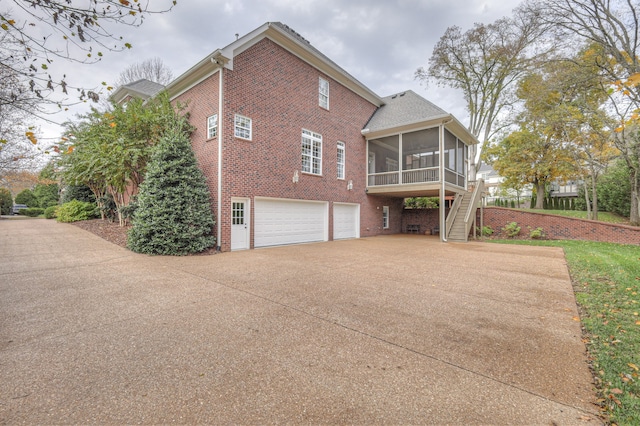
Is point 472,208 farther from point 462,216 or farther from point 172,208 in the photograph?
point 172,208

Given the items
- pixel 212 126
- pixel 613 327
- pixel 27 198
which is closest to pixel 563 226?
pixel 613 327

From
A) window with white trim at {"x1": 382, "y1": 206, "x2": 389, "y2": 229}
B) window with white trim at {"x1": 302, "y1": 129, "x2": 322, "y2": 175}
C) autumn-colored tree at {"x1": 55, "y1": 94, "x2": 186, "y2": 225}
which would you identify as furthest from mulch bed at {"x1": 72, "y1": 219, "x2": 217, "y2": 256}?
window with white trim at {"x1": 382, "y1": 206, "x2": 389, "y2": 229}

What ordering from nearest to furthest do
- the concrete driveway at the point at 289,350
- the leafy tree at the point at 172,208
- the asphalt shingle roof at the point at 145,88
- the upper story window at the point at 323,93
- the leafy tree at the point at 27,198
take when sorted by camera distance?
the concrete driveway at the point at 289,350 < the leafy tree at the point at 172,208 < the upper story window at the point at 323,93 < the asphalt shingle roof at the point at 145,88 < the leafy tree at the point at 27,198

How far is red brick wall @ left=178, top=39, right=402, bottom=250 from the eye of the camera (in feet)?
30.2

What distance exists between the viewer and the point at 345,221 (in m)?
14.1

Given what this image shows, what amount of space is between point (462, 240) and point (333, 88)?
373 inches

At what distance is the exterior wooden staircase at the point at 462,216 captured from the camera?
1270cm

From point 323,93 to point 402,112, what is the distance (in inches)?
176

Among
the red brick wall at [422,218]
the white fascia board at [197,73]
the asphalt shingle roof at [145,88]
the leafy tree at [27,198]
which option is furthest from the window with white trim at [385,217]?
the leafy tree at [27,198]

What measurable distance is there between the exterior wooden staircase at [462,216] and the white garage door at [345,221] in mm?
4518

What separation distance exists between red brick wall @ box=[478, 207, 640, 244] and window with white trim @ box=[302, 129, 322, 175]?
32.4 ft

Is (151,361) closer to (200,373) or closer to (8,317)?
(200,373)

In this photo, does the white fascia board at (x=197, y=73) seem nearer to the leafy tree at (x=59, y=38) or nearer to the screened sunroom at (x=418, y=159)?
the leafy tree at (x=59, y=38)

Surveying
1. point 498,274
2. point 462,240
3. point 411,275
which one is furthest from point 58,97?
point 462,240
